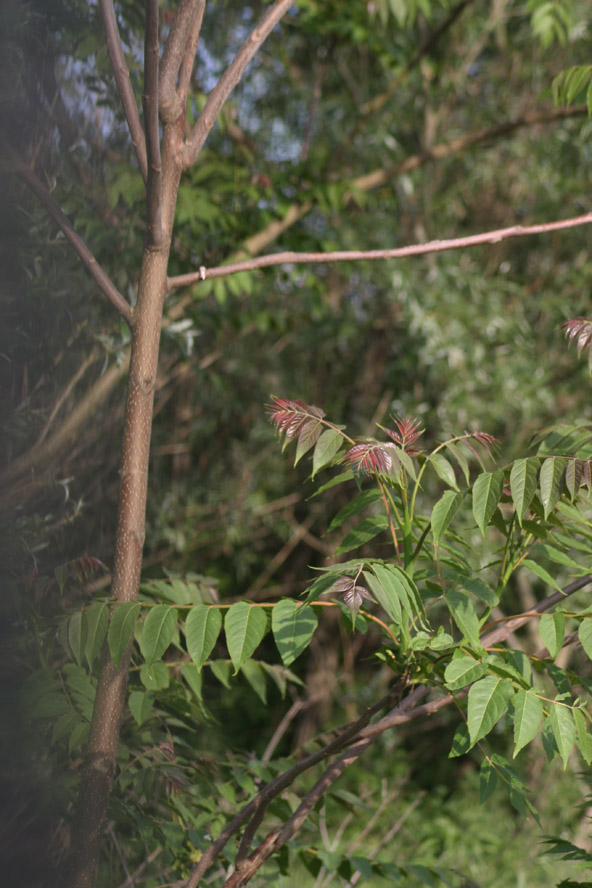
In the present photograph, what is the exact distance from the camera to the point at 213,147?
372 cm

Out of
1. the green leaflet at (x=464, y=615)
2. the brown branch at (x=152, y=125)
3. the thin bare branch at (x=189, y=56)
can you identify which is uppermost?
the thin bare branch at (x=189, y=56)

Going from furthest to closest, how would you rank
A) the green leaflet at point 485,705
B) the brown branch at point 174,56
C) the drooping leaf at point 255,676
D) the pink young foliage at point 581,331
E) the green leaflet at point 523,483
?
the drooping leaf at point 255,676 < the pink young foliage at point 581,331 < the brown branch at point 174,56 < the green leaflet at point 523,483 < the green leaflet at point 485,705

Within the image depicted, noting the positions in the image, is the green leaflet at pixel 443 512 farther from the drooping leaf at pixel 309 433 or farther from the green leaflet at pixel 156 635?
the green leaflet at pixel 156 635

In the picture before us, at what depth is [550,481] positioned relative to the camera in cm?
111

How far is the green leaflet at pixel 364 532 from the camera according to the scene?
1.21 m

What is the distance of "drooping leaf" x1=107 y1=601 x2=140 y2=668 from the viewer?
109 centimetres

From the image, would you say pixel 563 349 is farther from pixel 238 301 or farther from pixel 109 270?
pixel 109 270

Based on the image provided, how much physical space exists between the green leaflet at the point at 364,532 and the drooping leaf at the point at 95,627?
0.36 metres

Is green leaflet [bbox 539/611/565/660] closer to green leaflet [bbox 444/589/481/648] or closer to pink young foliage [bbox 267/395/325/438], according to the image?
green leaflet [bbox 444/589/481/648]

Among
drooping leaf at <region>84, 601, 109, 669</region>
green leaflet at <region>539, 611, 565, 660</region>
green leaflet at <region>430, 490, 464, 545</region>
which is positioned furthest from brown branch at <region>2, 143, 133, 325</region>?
green leaflet at <region>539, 611, 565, 660</region>

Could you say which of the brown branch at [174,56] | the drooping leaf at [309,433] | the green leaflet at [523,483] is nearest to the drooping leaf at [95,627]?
the drooping leaf at [309,433]

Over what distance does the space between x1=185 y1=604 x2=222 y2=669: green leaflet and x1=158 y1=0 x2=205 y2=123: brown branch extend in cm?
76

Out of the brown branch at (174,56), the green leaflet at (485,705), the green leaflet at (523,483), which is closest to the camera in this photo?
the green leaflet at (485,705)

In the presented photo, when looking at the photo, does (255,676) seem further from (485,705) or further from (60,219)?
(60,219)
